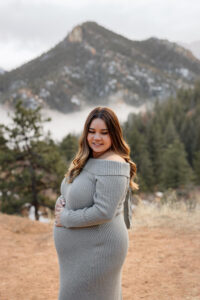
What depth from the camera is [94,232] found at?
74.0 inches

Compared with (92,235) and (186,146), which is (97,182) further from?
(186,146)

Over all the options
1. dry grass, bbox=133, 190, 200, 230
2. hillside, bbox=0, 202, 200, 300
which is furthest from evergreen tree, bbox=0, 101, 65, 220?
dry grass, bbox=133, 190, 200, 230

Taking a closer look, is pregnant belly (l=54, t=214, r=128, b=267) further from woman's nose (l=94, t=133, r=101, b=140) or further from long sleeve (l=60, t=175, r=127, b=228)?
woman's nose (l=94, t=133, r=101, b=140)

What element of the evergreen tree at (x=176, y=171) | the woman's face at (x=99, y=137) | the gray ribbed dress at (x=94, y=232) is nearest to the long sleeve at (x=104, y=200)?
the gray ribbed dress at (x=94, y=232)

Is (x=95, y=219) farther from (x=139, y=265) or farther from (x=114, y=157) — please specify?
(x=139, y=265)

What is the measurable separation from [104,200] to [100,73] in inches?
7157

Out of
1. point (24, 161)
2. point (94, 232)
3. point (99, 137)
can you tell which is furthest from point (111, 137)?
point (24, 161)

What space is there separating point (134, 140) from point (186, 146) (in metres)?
15.1

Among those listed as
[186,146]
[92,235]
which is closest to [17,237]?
[92,235]

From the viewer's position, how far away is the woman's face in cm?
191

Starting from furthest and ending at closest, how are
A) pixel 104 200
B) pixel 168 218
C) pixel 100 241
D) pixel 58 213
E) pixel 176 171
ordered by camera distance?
pixel 176 171 → pixel 168 218 → pixel 58 213 → pixel 100 241 → pixel 104 200

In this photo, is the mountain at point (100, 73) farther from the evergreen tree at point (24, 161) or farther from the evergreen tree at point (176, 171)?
the evergreen tree at point (24, 161)

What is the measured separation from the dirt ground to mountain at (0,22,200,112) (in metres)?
141

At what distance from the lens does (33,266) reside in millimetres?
4496
